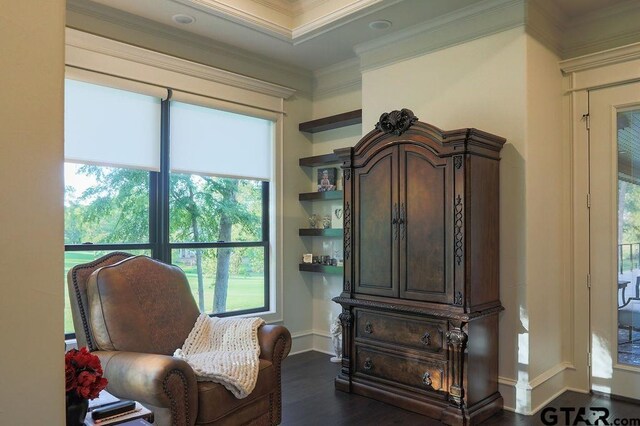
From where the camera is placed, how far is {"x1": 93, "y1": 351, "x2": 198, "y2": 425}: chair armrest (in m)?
2.19

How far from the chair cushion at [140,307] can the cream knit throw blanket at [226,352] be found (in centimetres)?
9

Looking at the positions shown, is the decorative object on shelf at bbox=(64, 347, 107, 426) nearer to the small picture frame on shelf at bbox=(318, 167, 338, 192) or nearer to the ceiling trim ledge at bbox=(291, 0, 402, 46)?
the ceiling trim ledge at bbox=(291, 0, 402, 46)

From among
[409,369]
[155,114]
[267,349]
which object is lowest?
→ [409,369]

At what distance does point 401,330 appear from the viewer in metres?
3.32

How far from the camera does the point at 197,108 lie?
13.4 ft

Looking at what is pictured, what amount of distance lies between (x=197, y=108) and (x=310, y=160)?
4.02ft

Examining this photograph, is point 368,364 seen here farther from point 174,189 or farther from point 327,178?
point 174,189

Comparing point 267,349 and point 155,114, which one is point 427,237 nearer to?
point 267,349

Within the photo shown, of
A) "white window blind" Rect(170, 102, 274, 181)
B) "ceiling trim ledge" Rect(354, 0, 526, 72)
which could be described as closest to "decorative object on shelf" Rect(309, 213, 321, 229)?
"white window blind" Rect(170, 102, 274, 181)

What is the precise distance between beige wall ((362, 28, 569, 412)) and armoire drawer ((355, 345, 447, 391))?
20.7 inches

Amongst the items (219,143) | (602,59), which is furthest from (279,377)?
(602,59)

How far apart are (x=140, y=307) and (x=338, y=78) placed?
299cm

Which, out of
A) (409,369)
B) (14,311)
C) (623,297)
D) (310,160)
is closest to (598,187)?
(623,297)

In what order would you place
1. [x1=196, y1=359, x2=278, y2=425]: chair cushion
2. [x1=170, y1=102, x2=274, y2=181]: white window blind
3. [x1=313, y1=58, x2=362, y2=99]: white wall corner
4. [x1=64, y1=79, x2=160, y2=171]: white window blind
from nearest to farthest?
1. [x1=196, y1=359, x2=278, y2=425]: chair cushion
2. [x1=64, y1=79, x2=160, y2=171]: white window blind
3. [x1=170, y1=102, x2=274, y2=181]: white window blind
4. [x1=313, y1=58, x2=362, y2=99]: white wall corner
